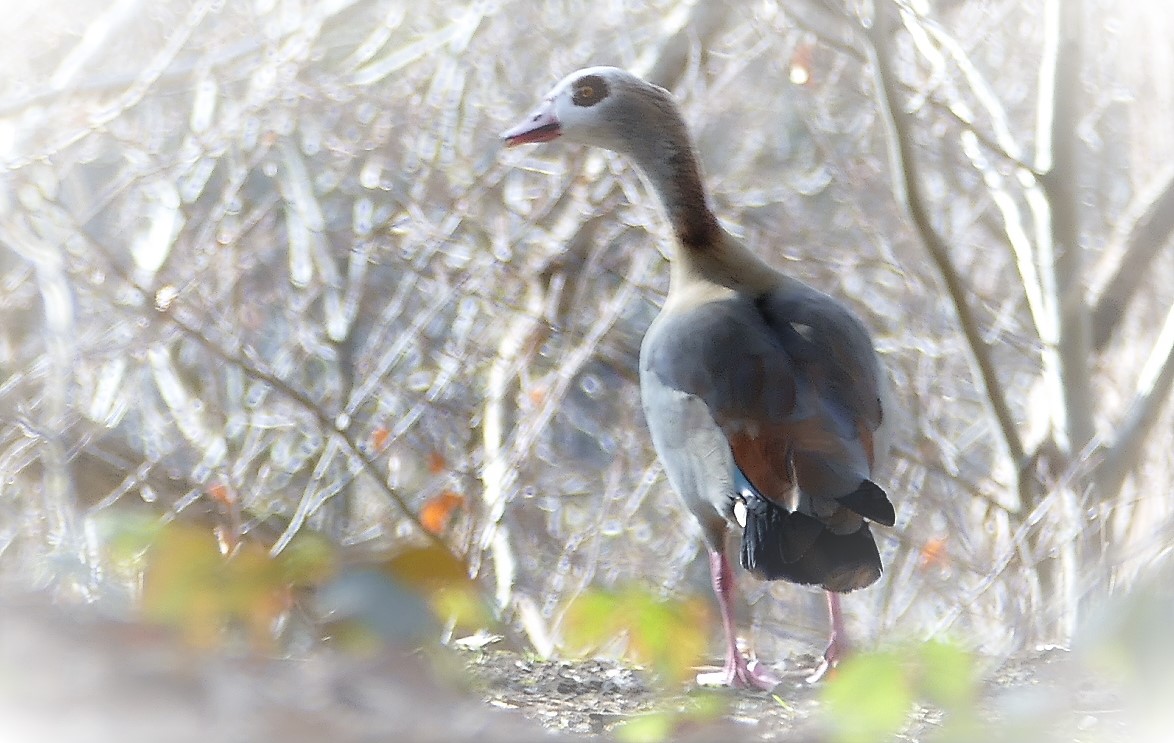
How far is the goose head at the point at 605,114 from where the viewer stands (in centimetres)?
201

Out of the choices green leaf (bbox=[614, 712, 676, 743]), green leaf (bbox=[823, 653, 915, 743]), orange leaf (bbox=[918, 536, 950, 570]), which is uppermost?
green leaf (bbox=[823, 653, 915, 743])

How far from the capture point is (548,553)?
3.33 meters

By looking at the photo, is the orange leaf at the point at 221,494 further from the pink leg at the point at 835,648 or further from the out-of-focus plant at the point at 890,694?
the out-of-focus plant at the point at 890,694

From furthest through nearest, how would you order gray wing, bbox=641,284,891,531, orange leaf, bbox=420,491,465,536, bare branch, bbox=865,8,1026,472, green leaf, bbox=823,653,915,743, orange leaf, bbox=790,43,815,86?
orange leaf, bbox=790,43,815,86 < orange leaf, bbox=420,491,465,536 < bare branch, bbox=865,8,1026,472 < gray wing, bbox=641,284,891,531 < green leaf, bbox=823,653,915,743

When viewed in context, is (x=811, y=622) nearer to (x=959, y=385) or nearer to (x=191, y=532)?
(x=959, y=385)

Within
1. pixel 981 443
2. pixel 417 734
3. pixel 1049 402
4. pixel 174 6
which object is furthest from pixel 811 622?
pixel 417 734

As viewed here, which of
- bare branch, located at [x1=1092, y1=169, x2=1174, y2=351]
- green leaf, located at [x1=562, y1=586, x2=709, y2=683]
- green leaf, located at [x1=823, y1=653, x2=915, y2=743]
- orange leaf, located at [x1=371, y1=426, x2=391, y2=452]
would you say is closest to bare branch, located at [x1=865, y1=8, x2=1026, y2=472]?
bare branch, located at [x1=1092, y1=169, x2=1174, y2=351]

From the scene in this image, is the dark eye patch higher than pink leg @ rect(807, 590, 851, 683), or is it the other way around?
the dark eye patch

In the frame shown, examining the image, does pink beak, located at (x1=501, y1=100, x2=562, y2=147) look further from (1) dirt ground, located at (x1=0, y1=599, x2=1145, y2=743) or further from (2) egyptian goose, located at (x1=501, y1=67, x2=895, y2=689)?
(1) dirt ground, located at (x1=0, y1=599, x2=1145, y2=743)

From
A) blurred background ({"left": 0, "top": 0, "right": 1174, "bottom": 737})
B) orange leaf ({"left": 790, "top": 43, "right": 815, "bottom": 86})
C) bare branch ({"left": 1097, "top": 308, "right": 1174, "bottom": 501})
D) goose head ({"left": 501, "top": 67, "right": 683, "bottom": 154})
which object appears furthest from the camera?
orange leaf ({"left": 790, "top": 43, "right": 815, "bottom": 86})

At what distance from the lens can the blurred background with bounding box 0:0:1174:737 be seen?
2.36 m

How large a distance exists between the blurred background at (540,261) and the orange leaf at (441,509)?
0.6 inches

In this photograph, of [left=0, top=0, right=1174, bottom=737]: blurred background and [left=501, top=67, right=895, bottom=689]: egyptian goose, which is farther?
[left=0, top=0, right=1174, bottom=737]: blurred background

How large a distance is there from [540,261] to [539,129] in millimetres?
794
